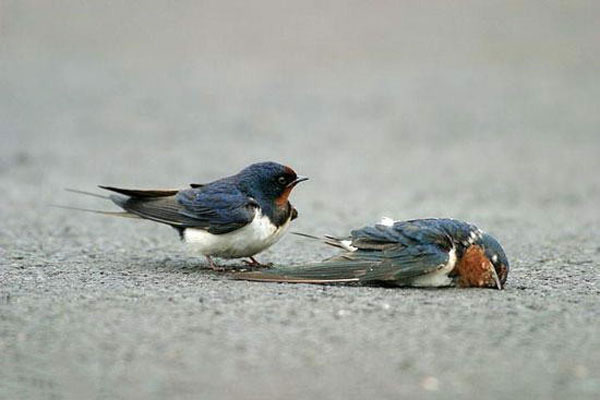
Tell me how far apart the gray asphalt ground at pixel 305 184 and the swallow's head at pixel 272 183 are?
59 centimetres

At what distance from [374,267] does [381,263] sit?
0.15ft

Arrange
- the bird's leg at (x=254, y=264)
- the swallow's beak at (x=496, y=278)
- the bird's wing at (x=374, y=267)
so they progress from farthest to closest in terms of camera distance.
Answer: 1. the bird's leg at (x=254, y=264)
2. the swallow's beak at (x=496, y=278)
3. the bird's wing at (x=374, y=267)

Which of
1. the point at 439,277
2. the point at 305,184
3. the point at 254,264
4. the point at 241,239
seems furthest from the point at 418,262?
the point at 305,184

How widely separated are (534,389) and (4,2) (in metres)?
20.1

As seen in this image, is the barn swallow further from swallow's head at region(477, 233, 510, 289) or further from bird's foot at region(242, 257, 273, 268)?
bird's foot at region(242, 257, 273, 268)

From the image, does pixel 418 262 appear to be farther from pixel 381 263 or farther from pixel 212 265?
pixel 212 265

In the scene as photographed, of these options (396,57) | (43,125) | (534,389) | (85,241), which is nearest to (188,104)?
(43,125)

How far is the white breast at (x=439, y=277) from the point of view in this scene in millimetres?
6062

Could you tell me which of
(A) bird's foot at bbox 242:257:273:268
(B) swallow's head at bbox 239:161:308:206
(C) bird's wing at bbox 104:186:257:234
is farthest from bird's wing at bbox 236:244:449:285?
(A) bird's foot at bbox 242:257:273:268

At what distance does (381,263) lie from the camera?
607 centimetres

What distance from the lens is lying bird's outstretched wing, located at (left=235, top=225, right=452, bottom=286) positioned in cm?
602

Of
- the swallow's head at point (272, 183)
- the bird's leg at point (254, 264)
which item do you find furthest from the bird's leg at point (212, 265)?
the swallow's head at point (272, 183)

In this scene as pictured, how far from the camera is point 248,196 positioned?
260 inches

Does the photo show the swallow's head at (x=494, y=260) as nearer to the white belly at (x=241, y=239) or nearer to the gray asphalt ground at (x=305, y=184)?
the gray asphalt ground at (x=305, y=184)
